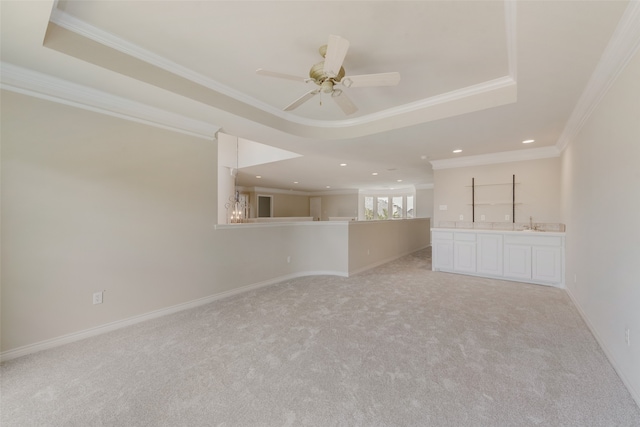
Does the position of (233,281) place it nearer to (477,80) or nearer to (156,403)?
(156,403)

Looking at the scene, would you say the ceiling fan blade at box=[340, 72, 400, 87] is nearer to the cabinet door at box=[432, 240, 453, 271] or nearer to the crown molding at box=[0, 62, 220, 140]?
the crown molding at box=[0, 62, 220, 140]

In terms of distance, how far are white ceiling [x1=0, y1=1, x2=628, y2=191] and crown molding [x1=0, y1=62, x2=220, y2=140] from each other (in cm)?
1

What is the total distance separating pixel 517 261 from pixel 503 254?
218 mm

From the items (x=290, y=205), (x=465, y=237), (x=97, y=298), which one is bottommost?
(x=97, y=298)

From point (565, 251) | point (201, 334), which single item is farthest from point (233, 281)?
point (565, 251)

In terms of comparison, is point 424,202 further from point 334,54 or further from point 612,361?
point 334,54

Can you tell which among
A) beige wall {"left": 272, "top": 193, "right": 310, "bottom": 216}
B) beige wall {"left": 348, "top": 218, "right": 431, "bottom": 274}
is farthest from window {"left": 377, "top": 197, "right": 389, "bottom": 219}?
beige wall {"left": 272, "top": 193, "right": 310, "bottom": 216}

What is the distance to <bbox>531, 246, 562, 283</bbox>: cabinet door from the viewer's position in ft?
13.2

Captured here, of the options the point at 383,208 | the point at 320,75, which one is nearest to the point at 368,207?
the point at 383,208

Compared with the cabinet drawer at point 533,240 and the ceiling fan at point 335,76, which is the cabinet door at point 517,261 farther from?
the ceiling fan at point 335,76

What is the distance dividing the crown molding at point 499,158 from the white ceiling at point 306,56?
1.21 m

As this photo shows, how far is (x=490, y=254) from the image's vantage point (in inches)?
182

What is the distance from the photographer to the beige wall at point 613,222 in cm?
166

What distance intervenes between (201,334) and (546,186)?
231 inches
